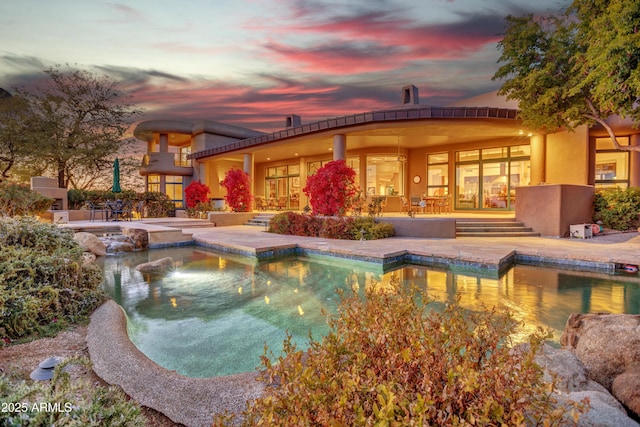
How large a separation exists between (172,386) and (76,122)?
22.3m

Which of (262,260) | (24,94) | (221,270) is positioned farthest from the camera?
(24,94)

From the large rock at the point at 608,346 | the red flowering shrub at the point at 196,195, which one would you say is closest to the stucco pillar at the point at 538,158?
the large rock at the point at 608,346

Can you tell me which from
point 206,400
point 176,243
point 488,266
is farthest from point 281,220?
point 206,400

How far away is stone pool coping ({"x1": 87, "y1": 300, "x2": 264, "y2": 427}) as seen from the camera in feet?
6.29

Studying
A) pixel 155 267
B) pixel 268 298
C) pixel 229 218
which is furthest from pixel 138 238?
pixel 268 298

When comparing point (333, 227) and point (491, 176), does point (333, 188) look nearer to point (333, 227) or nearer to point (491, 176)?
point (333, 227)

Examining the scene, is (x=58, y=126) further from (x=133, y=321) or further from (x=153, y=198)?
(x=133, y=321)

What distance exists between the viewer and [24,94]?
1753 cm

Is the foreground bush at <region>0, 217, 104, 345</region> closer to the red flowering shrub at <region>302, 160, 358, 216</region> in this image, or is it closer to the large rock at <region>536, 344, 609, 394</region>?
the large rock at <region>536, 344, 609, 394</region>

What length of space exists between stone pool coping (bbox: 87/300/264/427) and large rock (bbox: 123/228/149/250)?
746cm

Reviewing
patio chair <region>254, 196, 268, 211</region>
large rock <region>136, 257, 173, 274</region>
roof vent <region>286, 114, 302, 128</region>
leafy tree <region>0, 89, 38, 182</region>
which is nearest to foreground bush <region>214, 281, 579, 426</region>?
large rock <region>136, 257, 173, 274</region>

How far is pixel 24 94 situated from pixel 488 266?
23.2 meters

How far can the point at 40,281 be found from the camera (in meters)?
3.73

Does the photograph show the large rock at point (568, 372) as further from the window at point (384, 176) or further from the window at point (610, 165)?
the window at point (610, 165)
